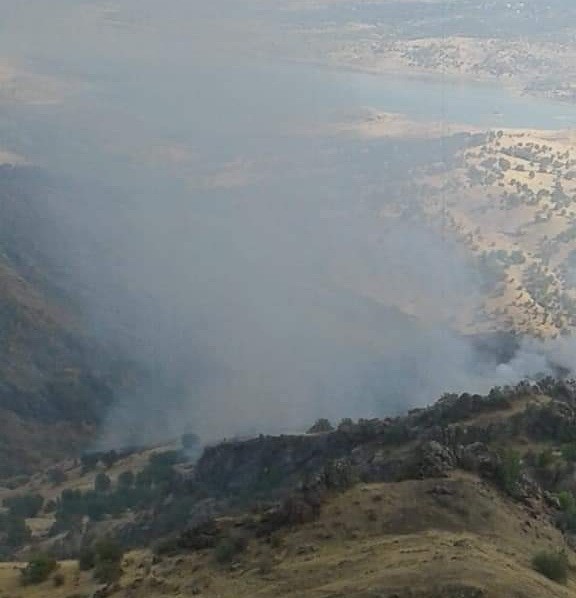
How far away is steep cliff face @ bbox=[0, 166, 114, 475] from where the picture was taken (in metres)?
134

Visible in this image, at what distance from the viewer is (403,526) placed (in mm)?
40344

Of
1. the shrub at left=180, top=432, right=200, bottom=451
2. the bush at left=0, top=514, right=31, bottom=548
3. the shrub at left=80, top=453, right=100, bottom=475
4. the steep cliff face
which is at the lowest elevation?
the steep cliff face

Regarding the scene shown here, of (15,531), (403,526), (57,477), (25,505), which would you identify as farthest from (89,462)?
(403,526)

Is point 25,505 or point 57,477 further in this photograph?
point 57,477

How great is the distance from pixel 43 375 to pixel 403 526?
388ft

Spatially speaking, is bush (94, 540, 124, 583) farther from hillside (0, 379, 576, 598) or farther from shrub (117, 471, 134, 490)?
shrub (117, 471, 134, 490)

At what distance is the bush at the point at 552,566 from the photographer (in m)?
37.9

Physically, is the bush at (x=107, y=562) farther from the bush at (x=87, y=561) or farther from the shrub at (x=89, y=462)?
the shrub at (x=89, y=462)

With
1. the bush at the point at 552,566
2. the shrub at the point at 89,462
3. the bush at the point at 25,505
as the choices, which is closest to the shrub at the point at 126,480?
the bush at the point at 25,505

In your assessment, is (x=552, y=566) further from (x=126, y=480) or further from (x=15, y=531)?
(x=126, y=480)

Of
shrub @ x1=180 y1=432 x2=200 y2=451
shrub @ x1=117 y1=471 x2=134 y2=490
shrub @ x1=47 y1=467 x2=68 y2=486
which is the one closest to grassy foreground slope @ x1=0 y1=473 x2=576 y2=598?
shrub @ x1=117 y1=471 x2=134 y2=490

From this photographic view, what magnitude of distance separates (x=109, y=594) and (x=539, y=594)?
17.6 meters

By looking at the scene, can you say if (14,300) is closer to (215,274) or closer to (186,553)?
(215,274)

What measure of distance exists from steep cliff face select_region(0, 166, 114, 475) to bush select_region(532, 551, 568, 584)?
94.3 metres
